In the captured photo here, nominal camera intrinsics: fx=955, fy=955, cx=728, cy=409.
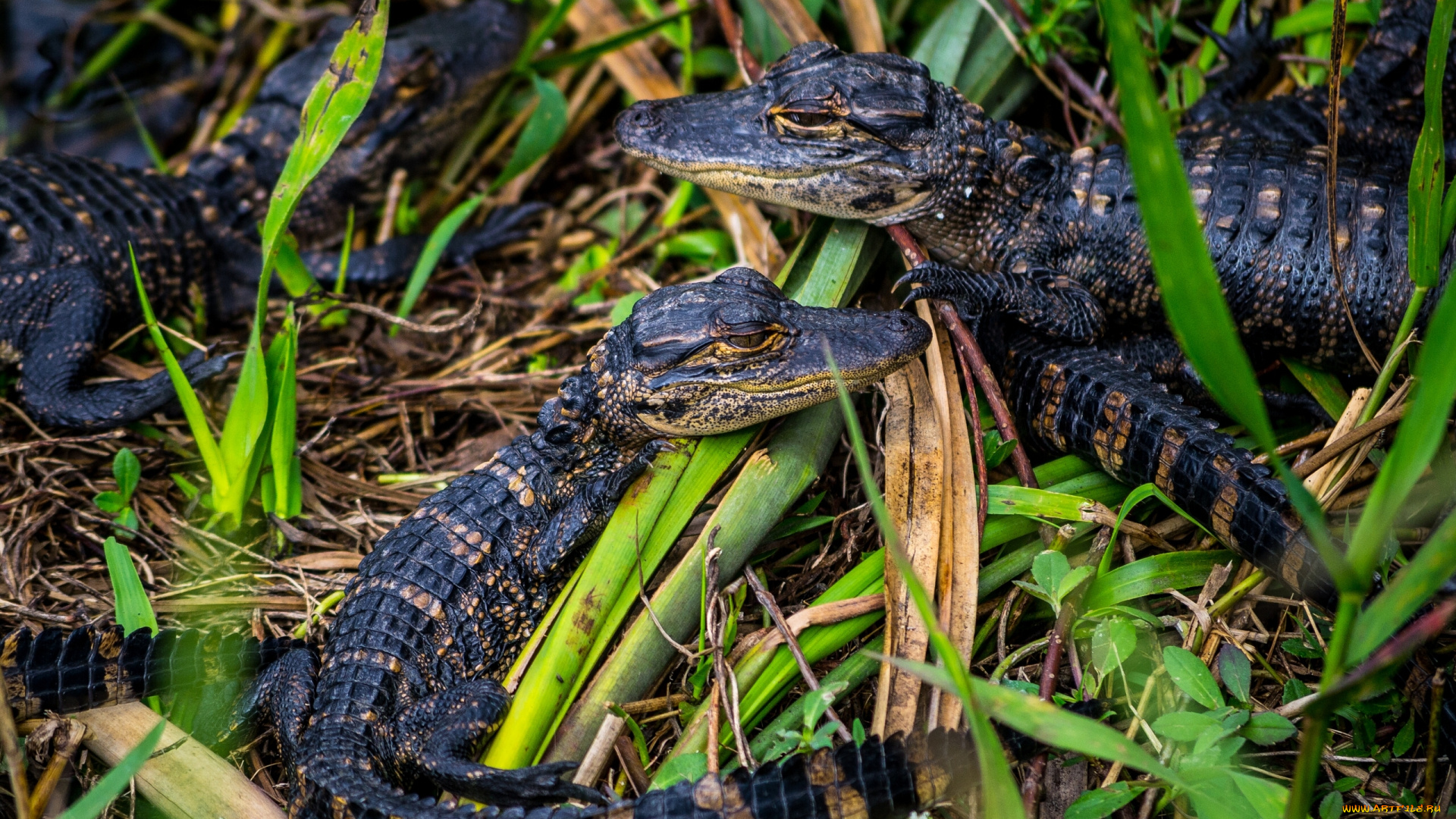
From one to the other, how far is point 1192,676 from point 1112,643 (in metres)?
0.18

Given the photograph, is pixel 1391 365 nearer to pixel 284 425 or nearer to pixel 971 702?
pixel 971 702

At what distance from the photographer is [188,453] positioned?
3.13m

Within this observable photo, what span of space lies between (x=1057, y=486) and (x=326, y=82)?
224 cm

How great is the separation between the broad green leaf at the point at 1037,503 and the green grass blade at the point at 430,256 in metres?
2.16

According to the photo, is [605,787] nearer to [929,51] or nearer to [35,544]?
[35,544]

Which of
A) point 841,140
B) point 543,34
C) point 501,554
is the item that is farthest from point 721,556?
point 543,34

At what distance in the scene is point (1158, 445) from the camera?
247 centimetres

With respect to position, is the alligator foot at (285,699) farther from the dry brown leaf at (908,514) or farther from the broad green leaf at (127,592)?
the dry brown leaf at (908,514)

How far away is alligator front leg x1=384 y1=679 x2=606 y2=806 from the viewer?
2.18 meters

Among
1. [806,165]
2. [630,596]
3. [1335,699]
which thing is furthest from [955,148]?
[1335,699]

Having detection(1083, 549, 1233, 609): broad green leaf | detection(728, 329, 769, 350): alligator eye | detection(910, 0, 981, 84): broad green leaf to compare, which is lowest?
detection(1083, 549, 1233, 609): broad green leaf

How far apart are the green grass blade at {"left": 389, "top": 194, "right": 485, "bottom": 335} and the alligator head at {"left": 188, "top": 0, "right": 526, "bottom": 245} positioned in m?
0.67

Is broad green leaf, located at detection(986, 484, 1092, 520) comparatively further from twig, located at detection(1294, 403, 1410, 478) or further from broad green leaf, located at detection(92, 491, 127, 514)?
broad green leaf, located at detection(92, 491, 127, 514)

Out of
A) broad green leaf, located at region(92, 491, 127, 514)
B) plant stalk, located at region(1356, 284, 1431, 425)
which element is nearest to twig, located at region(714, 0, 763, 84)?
plant stalk, located at region(1356, 284, 1431, 425)
